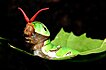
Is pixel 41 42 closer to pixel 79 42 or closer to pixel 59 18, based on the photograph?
pixel 79 42

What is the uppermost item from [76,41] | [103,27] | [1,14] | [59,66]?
[1,14]

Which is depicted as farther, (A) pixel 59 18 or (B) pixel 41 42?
(A) pixel 59 18

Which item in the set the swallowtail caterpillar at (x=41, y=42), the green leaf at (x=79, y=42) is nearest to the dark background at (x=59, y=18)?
the green leaf at (x=79, y=42)

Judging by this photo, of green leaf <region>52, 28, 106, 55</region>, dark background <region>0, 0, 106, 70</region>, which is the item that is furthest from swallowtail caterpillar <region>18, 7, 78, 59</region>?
dark background <region>0, 0, 106, 70</region>

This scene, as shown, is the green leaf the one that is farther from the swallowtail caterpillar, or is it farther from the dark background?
the dark background

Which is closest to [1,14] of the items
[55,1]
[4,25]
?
[4,25]

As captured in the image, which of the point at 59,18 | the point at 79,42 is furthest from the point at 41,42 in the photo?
the point at 59,18

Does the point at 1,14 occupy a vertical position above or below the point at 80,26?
above

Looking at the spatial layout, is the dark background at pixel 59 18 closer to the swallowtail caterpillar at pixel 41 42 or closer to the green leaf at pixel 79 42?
the green leaf at pixel 79 42

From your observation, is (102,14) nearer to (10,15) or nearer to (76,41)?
(10,15)
